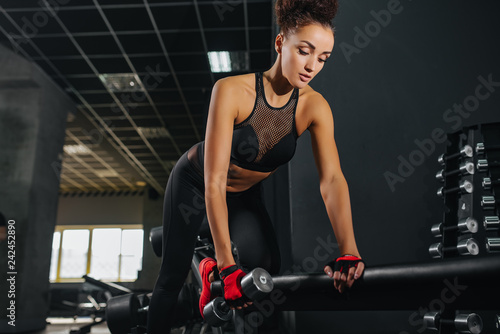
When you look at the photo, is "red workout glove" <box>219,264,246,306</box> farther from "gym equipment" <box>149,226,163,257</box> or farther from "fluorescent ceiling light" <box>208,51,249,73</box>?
"fluorescent ceiling light" <box>208,51,249,73</box>

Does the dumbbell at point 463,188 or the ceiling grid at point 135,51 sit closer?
the dumbbell at point 463,188

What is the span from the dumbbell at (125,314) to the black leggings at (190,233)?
687 mm

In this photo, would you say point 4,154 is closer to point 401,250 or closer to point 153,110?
point 153,110

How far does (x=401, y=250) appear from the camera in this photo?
2.61m

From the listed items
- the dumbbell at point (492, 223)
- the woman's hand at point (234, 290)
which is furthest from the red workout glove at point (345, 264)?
the dumbbell at point (492, 223)

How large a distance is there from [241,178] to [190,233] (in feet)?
1.09

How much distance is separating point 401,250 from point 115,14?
13.9 feet

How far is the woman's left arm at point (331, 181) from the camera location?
1285 millimetres

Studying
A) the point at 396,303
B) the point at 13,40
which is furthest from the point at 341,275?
the point at 13,40

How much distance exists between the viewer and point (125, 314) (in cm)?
239

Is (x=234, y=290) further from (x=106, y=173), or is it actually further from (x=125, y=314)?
(x=106, y=173)

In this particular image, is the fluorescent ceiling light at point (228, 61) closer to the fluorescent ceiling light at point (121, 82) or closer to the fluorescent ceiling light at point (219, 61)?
the fluorescent ceiling light at point (219, 61)

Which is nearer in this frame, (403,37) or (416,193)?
(416,193)

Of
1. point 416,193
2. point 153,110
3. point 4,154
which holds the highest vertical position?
point 153,110
